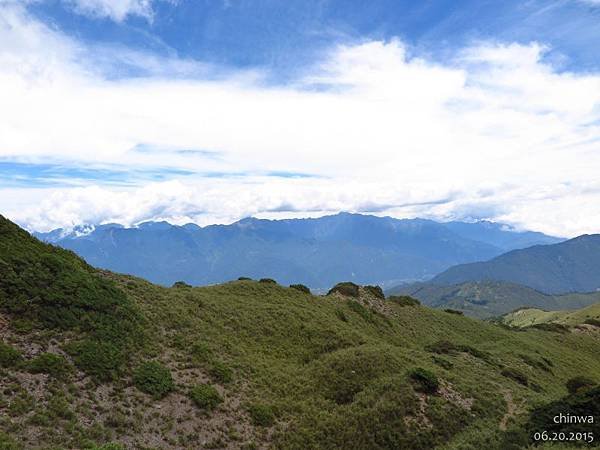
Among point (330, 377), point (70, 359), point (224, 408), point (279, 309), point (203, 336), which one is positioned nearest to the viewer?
point (70, 359)

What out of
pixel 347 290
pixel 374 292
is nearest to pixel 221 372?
pixel 347 290

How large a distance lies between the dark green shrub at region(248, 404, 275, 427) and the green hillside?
3.4 inches

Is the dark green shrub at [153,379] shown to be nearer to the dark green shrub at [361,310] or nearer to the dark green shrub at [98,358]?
the dark green shrub at [98,358]

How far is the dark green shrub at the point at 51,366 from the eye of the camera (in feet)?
77.8

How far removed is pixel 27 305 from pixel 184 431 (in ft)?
49.5

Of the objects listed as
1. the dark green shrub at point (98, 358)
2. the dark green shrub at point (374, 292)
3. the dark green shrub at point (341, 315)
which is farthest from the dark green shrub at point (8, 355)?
the dark green shrub at point (374, 292)

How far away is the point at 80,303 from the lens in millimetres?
30969

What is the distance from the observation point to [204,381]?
98.8 ft

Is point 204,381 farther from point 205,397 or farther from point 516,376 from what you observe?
point 516,376

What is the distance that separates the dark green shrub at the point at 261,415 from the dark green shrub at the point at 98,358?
981 centimetres

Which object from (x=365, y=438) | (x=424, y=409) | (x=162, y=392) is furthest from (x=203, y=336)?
(x=424, y=409)

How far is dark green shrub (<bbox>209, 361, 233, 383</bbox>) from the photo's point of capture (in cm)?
3102

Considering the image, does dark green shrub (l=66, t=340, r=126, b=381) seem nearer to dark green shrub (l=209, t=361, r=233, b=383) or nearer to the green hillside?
the green hillside

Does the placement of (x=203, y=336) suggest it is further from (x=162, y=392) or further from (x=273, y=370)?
(x=162, y=392)
